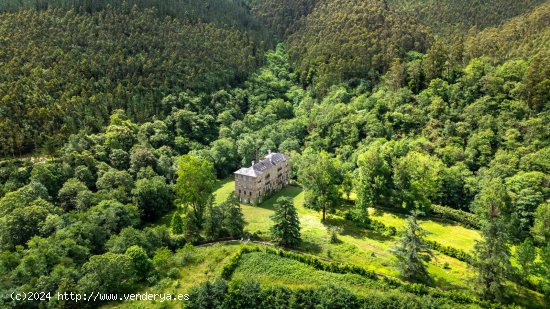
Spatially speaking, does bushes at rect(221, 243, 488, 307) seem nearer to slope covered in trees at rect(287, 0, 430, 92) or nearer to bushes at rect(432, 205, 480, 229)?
bushes at rect(432, 205, 480, 229)

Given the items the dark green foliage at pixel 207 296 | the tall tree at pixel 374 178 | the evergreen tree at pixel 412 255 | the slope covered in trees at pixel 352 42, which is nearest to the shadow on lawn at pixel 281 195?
the tall tree at pixel 374 178

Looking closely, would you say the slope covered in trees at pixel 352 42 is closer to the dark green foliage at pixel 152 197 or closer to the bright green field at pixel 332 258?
the bright green field at pixel 332 258

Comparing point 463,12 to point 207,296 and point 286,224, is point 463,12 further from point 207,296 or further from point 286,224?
point 207,296

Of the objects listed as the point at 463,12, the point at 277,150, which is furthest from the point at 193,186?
the point at 463,12

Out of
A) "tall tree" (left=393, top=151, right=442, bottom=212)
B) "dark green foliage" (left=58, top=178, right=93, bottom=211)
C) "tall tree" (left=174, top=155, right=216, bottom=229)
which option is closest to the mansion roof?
"tall tree" (left=174, top=155, right=216, bottom=229)

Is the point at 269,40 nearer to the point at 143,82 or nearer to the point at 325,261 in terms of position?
the point at 143,82

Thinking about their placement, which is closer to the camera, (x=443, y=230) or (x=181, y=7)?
(x=443, y=230)

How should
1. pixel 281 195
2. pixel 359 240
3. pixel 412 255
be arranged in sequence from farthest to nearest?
1. pixel 281 195
2. pixel 359 240
3. pixel 412 255
